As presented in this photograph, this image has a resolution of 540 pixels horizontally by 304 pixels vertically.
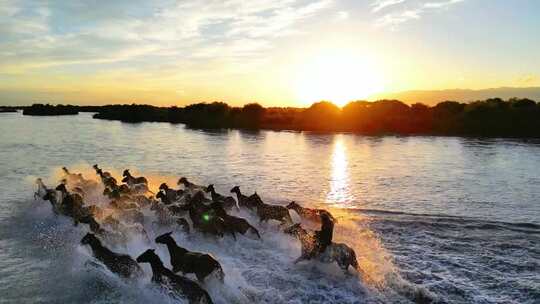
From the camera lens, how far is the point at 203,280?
1167 centimetres

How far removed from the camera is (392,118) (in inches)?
3401

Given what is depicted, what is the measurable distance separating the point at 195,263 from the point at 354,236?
7.11m

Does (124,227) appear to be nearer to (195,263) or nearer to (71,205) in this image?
(71,205)

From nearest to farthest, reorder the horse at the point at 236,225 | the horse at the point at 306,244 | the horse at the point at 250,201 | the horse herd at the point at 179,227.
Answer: the horse herd at the point at 179,227 → the horse at the point at 306,244 → the horse at the point at 236,225 → the horse at the point at 250,201

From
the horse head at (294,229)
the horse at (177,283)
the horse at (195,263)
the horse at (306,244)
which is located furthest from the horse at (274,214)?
the horse at (177,283)

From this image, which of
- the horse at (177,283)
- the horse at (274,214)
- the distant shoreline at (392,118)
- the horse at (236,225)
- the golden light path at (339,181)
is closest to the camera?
the horse at (177,283)

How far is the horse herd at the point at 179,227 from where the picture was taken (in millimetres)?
11688

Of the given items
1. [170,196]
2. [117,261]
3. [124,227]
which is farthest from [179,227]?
[170,196]

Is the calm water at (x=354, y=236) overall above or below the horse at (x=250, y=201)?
below

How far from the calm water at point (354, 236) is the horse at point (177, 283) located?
40 cm

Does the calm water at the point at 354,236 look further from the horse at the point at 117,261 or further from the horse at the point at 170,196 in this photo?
the horse at the point at 170,196

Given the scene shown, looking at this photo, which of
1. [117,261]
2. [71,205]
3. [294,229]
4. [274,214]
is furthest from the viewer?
[71,205]

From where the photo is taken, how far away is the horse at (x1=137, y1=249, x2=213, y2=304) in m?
10.6

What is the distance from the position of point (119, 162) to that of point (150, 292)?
31.0 meters
